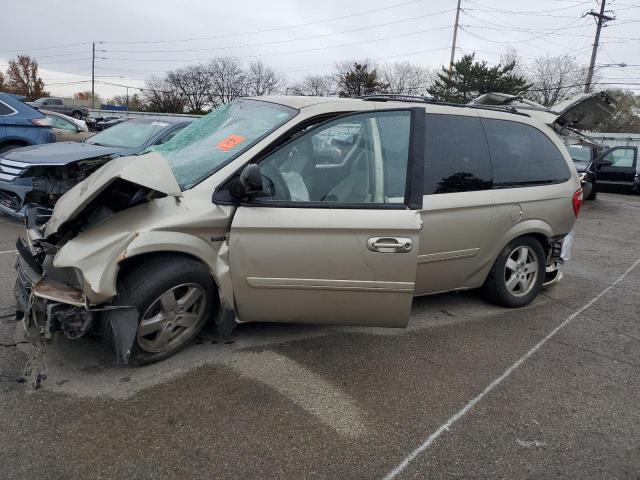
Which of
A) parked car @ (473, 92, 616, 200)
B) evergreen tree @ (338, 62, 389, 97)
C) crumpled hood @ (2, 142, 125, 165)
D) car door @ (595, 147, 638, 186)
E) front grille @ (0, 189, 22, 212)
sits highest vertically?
evergreen tree @ (338, 62, 389, 97)

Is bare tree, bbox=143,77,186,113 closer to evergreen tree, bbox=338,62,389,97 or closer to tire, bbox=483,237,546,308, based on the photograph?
evergreen tree, bbox=338,62,389,97

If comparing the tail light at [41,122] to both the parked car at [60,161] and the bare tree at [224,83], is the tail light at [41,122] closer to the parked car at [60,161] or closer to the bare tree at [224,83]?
the parked car at [60,161]

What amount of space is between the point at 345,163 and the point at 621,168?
17406 millimetres

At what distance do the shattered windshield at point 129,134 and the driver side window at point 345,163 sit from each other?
431 cm

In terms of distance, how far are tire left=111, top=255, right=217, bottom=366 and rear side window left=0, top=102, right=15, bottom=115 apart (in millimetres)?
6652

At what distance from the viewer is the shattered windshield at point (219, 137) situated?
326 cm

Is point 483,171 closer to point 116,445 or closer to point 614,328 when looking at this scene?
point 614,328

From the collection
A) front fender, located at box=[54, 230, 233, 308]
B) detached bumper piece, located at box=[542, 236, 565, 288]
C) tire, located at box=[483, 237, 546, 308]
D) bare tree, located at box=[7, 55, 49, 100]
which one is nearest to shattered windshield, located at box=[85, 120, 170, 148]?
front fender, located at box=[54, 230, 233, 308]

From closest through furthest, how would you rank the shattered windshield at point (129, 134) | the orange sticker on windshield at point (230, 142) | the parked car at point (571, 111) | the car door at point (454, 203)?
the orange sticker on windshield at point (230, 142), the car door at point (454, 203), the parked car at point (571, 111), the shattered windshield at point (129, 134)

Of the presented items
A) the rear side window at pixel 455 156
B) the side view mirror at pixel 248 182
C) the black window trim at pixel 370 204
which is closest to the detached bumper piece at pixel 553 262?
the rear side window at pixel 455 156

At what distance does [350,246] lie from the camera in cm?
314

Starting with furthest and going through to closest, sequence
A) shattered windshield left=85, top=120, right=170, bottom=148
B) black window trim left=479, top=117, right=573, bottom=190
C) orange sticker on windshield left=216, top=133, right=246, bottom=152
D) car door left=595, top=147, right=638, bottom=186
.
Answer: car door left=595, top=147, right=638, bottom=186, shattered windshield left=85, top=120, right=170, bottom=148, black window trim left=479, top=117, right=573, bottom=190, orange sticker on windshield left=216, top=133, right=246, bottom=152

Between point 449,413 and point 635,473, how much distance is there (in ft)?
3.11

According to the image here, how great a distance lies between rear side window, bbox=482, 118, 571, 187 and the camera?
14.1 feet
